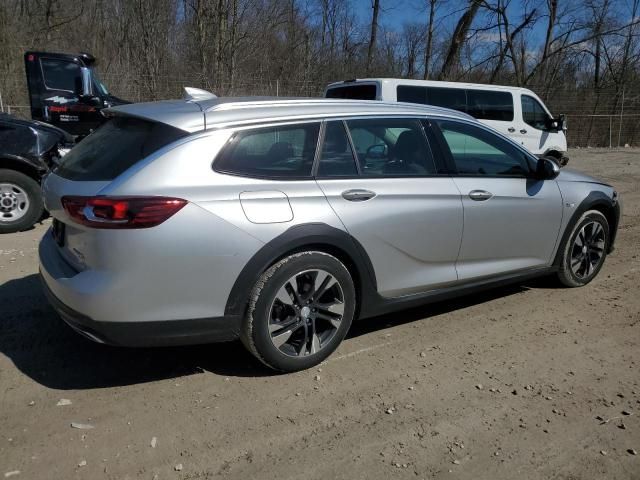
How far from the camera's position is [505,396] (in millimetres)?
3383

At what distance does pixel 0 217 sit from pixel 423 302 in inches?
214

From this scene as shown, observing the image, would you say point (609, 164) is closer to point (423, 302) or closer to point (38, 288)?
point (423, 302)

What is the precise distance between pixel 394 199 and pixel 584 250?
8.04 feet

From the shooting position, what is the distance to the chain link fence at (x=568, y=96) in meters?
17.8

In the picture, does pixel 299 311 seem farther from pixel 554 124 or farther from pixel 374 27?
pixel 374 27

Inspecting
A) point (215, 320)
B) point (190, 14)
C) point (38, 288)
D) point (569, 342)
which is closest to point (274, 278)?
point (215, 320)

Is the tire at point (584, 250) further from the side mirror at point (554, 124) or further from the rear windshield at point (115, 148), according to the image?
the side mirror at point (554, 124)

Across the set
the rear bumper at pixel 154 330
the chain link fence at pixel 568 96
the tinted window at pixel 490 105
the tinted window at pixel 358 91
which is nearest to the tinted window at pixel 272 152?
the rear bumper at pixel 154 330

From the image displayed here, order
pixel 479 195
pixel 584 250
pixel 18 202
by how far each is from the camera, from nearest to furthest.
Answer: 1. pixel 479 195
2. pixel 584 250
3. pixel 18 202

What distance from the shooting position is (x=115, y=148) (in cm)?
333

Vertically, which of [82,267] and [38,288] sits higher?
[82,267]

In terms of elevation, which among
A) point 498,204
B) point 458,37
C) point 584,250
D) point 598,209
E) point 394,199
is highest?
point 458,37

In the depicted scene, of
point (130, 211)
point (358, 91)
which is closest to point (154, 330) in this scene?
point (130, 211)

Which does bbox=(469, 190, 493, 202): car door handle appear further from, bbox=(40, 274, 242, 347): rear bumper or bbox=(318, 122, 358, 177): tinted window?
bbox=(40, 274, 242, 347): rear bumper
